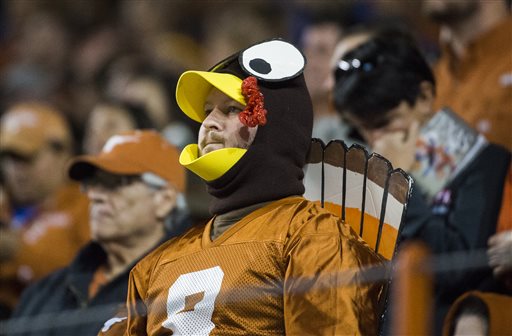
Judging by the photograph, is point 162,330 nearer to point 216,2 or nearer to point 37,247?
point 37,247

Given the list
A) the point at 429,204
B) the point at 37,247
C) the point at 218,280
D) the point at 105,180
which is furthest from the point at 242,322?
the point at 37,247

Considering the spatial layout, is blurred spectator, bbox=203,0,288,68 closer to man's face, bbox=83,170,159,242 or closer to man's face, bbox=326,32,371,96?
man's face, bbox=326,32,371,96

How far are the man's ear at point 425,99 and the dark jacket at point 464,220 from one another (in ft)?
1.19

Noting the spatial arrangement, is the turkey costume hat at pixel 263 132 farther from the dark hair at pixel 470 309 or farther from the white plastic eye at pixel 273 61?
the dark hair at pixel 470 309

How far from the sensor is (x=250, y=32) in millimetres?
6762

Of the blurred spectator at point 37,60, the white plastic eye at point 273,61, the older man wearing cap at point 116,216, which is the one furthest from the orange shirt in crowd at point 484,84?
the blurred spectator at point 37,60

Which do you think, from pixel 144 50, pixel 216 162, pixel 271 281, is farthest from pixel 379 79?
pixel 144 50

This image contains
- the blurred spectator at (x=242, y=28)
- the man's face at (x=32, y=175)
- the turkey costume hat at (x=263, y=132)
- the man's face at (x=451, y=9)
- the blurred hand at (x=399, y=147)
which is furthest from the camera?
the blurred spectator at (x=242, y=28)

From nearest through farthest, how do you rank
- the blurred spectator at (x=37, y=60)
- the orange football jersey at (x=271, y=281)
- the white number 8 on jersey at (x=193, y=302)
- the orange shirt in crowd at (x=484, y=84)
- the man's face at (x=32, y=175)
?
the orange football jersey at (x=271, y=281), the white number 8 on jersey at (x=193, y=302), the orange shirt in crowd at (x=484, y=84), the man's face at (x=32, y=175), the blurred spectator at (x=37, y=60)

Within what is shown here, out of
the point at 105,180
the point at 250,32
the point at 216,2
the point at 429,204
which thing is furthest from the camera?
the point at 216,2

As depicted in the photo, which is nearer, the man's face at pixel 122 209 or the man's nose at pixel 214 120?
the man's nose at pixel 214 120

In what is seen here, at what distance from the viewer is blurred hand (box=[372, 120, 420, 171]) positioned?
4.15 meters

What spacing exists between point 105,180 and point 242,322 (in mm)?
1532

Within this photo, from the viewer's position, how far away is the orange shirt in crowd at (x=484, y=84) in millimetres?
4375
